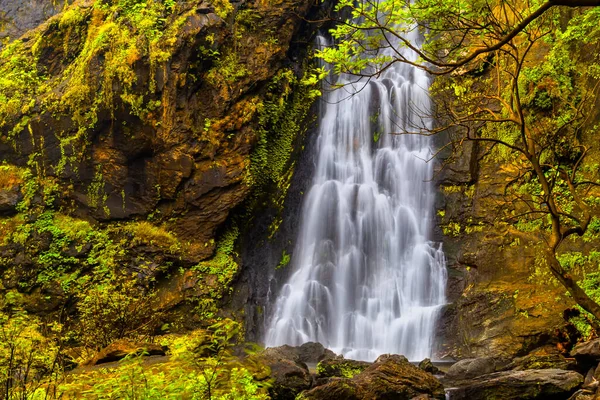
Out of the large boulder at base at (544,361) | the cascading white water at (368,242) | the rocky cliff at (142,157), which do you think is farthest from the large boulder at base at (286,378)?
the rocky cliff at (142,157)

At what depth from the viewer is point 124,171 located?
14.4 meters

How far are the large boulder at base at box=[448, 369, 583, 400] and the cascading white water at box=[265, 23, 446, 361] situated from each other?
483 cm

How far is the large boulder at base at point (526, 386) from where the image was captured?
723 centimetres

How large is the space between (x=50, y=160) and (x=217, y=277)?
6.17 m

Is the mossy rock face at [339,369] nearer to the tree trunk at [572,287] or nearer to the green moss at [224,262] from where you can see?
the green moss at [224,262]

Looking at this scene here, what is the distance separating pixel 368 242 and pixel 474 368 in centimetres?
670

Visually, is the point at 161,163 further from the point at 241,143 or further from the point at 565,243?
the point at 565,243

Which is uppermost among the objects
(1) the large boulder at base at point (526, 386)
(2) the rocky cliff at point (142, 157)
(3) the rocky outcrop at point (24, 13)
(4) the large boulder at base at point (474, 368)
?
(3) the rocky outcrop at point (24, 13)

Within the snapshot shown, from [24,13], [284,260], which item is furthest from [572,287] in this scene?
[24,13]

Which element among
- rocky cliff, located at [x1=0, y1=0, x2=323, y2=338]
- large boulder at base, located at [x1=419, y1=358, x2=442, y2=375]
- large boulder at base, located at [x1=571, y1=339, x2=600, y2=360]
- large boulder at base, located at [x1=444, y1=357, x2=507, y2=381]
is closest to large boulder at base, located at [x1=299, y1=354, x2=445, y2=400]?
large boulder at base, located at [x1=444, y1=357, x2=507, y2=381]

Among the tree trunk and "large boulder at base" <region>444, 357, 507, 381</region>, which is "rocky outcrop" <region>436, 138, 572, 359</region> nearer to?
"large boulder at base" <region>444, 357, 507, 381</region>

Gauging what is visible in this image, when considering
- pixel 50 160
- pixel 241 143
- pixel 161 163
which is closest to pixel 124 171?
pixel 161 163

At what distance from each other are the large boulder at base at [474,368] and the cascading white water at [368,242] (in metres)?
3.05

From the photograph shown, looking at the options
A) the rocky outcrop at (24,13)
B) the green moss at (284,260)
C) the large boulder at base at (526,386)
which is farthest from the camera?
the rocky outcrop at (24,13)
